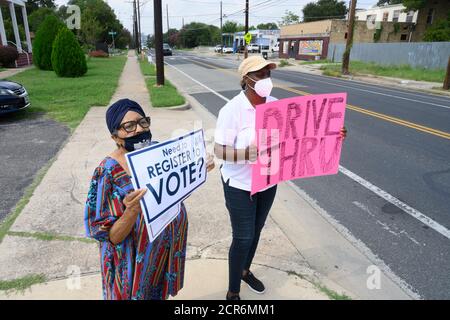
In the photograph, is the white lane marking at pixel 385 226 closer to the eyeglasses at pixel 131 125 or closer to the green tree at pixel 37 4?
the eyeglasses at pixel 131 125

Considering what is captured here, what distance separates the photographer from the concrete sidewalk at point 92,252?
273 centimetres

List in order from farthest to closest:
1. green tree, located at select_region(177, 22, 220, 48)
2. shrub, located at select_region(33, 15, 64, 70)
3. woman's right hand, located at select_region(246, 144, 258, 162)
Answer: green tree, located at select_region(177, 22, 220, 48)
shrub, located at select_region(33, 15, 64, 70)
woman's right hand, located at select_region(246, 144, 258, 162)

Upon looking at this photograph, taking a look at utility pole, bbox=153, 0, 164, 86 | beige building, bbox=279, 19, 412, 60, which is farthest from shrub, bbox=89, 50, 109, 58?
utility pole, bbox=153, 0, 164, 86

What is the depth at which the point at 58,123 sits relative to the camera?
334 inches

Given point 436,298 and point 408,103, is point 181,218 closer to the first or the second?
point 436,298

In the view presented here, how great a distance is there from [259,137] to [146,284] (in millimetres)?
1160

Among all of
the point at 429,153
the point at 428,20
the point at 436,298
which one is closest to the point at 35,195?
the point at 436,298

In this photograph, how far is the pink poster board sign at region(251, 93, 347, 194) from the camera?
2303 millimetres

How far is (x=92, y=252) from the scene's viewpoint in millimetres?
3219

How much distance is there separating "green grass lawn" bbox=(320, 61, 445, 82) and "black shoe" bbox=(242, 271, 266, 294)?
21.9m

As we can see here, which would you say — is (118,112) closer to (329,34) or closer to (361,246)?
(361,246)

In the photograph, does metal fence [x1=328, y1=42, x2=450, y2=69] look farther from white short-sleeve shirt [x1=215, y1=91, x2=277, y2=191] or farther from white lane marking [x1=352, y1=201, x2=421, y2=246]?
white short-sleeve shirt [x1=215, y1=91, x2=277, y2=191]

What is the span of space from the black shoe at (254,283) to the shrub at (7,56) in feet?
79.8

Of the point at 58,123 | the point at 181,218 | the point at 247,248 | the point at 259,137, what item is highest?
the point at 259,137
